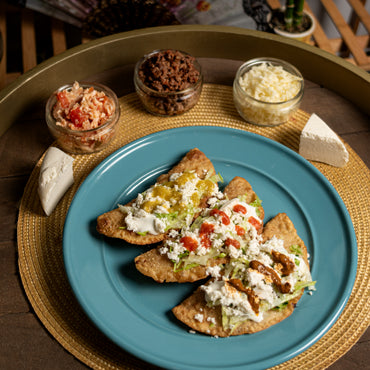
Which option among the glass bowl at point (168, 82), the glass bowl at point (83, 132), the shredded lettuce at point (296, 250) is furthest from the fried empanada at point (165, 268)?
the glass bowl at point (168, 82)

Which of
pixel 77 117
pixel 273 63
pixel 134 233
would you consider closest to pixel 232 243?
pixel 134 233

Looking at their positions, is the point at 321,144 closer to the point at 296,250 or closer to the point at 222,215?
the point at 296,250

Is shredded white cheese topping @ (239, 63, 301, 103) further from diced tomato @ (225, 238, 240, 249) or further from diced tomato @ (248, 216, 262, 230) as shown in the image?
diced tomato @ (225, 238, 240, 249)

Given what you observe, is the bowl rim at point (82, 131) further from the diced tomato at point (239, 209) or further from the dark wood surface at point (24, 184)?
the diced tomato at point (239, 209)

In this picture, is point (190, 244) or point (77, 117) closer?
point (190, 244)

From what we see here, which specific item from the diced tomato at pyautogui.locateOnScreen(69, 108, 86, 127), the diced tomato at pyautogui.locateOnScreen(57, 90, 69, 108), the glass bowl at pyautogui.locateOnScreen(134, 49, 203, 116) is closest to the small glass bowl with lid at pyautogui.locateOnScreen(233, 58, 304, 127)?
the glass bowl at pyautogui.locateOnScreen(134, 49, 203, 116)

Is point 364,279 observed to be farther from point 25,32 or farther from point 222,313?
point 25,32
